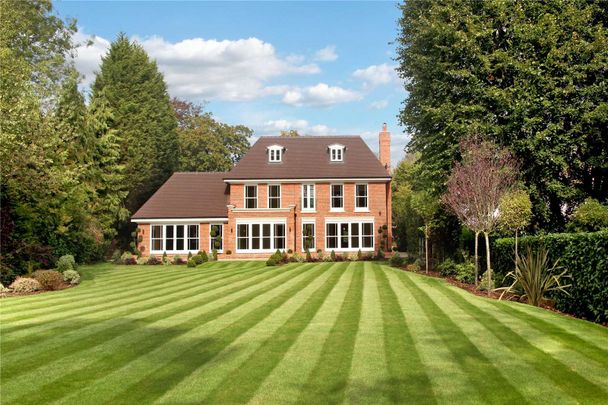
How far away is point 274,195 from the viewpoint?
137 ft

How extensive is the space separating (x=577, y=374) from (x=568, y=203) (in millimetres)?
17343

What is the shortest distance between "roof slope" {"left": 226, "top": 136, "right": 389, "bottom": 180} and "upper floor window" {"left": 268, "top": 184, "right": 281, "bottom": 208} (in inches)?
35.0

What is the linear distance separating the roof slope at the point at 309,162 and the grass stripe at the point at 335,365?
93.6 ft

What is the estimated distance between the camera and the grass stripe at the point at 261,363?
22.4 feet

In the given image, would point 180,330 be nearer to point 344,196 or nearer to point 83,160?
point 344,196

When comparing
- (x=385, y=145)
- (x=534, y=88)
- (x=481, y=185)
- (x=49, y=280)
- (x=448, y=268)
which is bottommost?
(x=448, y=268)

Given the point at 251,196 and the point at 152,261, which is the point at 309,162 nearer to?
the point at 251,196

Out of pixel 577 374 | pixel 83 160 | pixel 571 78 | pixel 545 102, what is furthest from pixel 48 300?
pixel 83 160

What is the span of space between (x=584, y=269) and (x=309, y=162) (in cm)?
3091

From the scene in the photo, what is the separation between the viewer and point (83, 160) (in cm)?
4094

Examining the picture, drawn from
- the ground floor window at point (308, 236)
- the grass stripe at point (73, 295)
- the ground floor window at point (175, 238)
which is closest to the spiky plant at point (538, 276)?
the grass stripe at point (73, 295)

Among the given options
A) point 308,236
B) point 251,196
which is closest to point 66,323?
point 308,236

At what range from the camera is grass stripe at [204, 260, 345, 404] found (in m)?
6.81

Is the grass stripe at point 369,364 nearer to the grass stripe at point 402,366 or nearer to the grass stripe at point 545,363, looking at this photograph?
the grass stripe at point 402,366
